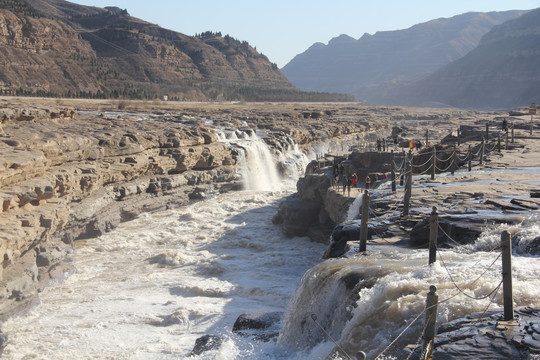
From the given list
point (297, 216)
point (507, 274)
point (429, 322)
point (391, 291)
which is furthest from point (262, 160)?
point (429, 322)

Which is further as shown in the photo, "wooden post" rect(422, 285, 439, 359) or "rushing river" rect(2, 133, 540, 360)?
"rushing river" rect(2, 133, 540, 360)

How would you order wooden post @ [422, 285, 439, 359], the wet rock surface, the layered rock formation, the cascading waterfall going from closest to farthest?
wooden post @ [422, 285, 439, 359] → the wet rock surface → the cascading waterfall → the layered rock formation

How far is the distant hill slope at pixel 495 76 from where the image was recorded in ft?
354

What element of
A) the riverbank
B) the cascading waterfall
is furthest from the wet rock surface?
the cascading waterfall

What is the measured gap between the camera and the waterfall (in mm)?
29438

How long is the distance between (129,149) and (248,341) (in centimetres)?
1397

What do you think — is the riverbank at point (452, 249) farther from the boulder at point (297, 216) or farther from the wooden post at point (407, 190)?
the boulder at point (297, 216)

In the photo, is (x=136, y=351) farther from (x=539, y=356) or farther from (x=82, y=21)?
(x=82, y=21)

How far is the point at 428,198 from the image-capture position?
42.8ft

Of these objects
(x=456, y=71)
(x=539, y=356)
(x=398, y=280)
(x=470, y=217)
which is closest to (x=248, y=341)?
(x=398, y=280)

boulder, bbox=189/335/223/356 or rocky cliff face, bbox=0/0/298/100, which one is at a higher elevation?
rocky cliff face, bbox=0/0/298/100

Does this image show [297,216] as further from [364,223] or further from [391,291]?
[391,291]

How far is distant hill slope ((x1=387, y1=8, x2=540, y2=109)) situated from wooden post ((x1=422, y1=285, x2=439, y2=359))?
104970 mm

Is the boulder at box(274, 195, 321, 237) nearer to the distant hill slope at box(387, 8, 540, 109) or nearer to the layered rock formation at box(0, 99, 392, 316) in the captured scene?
the layered rock formation at box(0, 99, 392, 316)
